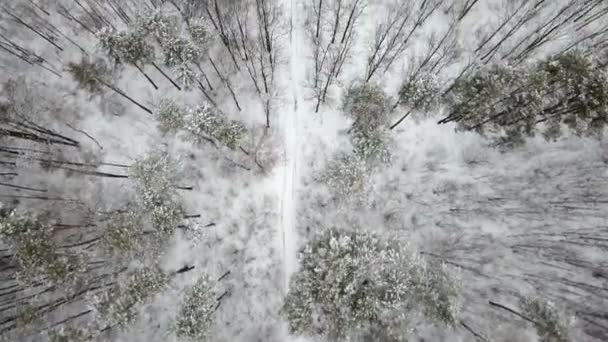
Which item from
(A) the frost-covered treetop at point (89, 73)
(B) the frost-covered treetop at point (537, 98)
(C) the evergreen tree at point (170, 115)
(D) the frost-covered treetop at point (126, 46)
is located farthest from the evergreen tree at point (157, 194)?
(B) the frost-covered treetop at point (537, 98)

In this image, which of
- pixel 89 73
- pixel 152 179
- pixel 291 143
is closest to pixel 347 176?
pixel 291 143

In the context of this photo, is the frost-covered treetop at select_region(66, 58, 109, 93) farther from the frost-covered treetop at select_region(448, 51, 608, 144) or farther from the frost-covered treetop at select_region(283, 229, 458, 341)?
the frost-covered treetop at select_region(448, 51, 608, 144)

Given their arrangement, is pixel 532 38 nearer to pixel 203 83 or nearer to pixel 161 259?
pixel 203 83

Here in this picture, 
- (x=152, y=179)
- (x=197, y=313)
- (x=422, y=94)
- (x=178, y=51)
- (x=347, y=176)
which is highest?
(x=178, y=51)

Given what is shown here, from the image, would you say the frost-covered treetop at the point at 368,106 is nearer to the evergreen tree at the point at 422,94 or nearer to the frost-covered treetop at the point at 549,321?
the evergreen tree at the point at 422,94

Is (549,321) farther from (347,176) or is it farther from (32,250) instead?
(32,250)
